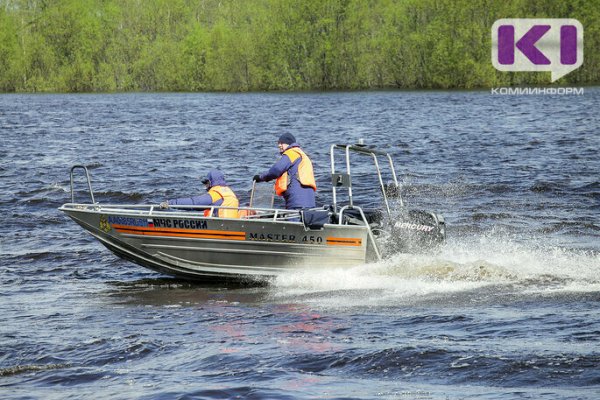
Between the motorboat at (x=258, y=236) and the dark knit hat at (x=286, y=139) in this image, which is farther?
the dark knit hat at (x=286, y=139)

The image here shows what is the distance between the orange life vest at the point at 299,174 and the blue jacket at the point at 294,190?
0.05 m

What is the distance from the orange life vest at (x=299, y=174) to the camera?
541 inches

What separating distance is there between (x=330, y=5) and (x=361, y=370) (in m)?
94.0

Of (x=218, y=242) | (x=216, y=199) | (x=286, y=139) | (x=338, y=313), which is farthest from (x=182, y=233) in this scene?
(x=338, y=313)

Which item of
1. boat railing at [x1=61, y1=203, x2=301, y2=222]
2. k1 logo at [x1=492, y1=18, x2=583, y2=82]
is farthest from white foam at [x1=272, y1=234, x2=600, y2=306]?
k1 logo at [x1=492, y1=18, x2=583, y2=82]

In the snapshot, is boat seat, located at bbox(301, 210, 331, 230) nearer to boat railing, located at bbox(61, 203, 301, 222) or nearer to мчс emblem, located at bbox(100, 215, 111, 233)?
boat railing, located at bbox(61, 203, 301, 222)

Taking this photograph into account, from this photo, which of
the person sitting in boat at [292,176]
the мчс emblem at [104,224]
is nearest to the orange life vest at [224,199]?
the person sitting in boat at [292,176]

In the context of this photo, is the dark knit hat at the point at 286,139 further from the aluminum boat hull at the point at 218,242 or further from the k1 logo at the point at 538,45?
the k1 logo at the point at 538,45

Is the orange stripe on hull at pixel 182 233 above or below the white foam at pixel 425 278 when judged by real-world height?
above

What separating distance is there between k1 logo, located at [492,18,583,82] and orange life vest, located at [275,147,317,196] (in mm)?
69764

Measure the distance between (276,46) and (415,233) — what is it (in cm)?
8882

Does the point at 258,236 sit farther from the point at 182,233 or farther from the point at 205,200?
the point at 182,233

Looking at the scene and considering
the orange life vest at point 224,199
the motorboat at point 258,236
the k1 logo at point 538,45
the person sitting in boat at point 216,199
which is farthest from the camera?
the k1 logo at point 538,45

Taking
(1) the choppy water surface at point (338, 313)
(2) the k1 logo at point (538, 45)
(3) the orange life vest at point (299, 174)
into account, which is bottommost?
(1) the choppy water surface at point (338, 313)
